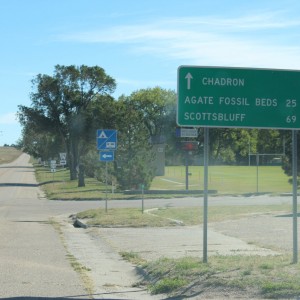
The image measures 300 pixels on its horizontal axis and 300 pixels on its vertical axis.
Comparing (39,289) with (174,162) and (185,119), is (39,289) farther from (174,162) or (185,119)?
(174,162)

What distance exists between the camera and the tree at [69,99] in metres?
55.3

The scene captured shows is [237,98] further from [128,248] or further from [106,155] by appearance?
[106,155]

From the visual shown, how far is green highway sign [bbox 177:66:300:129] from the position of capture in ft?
34.5

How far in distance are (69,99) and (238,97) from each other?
45.8 metres

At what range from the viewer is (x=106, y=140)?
23.9 metres

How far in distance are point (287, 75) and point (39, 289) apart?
5631 millimetres

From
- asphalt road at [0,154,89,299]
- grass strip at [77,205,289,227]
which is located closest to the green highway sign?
asphalt road at [0,154,89,299]

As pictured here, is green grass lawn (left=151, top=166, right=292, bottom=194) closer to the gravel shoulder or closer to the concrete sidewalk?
the gravel shoulder

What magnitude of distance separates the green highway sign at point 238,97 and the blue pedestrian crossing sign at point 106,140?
44.3 feet

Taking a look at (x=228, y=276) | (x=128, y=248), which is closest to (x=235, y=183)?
(x=128, y=248)

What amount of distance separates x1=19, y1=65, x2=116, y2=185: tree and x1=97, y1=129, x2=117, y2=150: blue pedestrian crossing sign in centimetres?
3083

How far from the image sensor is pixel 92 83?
5628 cm

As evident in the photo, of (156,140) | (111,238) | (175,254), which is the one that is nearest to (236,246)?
(175,254)

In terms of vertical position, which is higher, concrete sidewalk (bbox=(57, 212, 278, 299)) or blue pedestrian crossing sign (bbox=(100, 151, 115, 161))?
blue pedestrian crossing sign (bbox=(100, 151, 115, 161))
